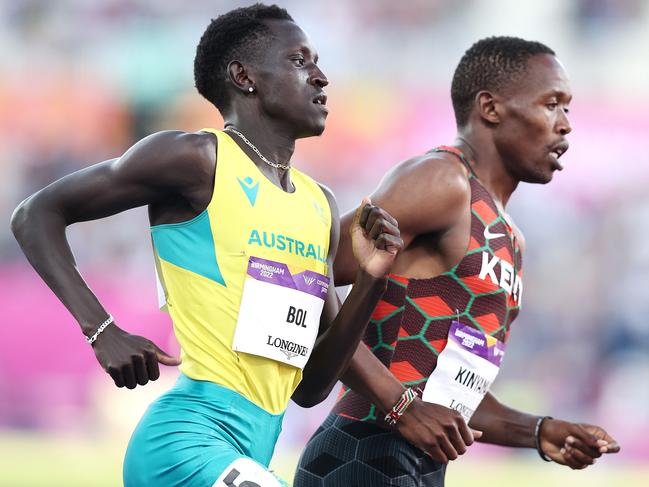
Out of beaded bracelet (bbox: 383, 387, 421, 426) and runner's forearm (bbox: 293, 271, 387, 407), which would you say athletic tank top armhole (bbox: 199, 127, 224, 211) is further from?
beaded bracelet (bbox: 383, 387, 421, 426)

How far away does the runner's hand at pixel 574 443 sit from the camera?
14.0ft

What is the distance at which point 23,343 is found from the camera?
1079 centimetres

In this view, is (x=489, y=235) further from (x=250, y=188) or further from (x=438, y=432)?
(x=250, y=188)

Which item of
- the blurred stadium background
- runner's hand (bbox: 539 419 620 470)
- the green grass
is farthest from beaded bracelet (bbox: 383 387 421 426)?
→ the blurred stadium background

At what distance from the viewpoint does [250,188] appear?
10.9ft

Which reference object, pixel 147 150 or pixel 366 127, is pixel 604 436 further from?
pixel 366 127

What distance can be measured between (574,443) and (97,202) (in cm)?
224

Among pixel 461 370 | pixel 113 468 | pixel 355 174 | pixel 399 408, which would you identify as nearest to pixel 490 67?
pixel 461 370

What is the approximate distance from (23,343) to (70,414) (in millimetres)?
879

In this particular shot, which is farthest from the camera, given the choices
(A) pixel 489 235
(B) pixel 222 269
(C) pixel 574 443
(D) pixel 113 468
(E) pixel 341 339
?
(D) pixel 113 468

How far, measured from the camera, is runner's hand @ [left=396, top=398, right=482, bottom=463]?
3504 mm

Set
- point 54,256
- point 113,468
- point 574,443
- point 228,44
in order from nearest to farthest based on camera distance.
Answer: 1. point 54,256
2. point 228,44
3. point 574,443
4. point 113,468

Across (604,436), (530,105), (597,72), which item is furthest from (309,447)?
(597,72)

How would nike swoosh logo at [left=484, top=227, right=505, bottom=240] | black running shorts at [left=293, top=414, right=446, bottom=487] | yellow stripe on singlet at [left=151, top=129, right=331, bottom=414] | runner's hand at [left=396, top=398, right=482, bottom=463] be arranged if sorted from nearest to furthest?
yellow stripe on singlet at [left=151, top=129, right=331, bottom=414] → runner's hand at [left=396, top=398, right=482, bottom=463] → black running shorts at [left=293, top=414, right=446, bottom=487] → nike swoosh logo at [left=484, top=227, right=505, bottom=240]
